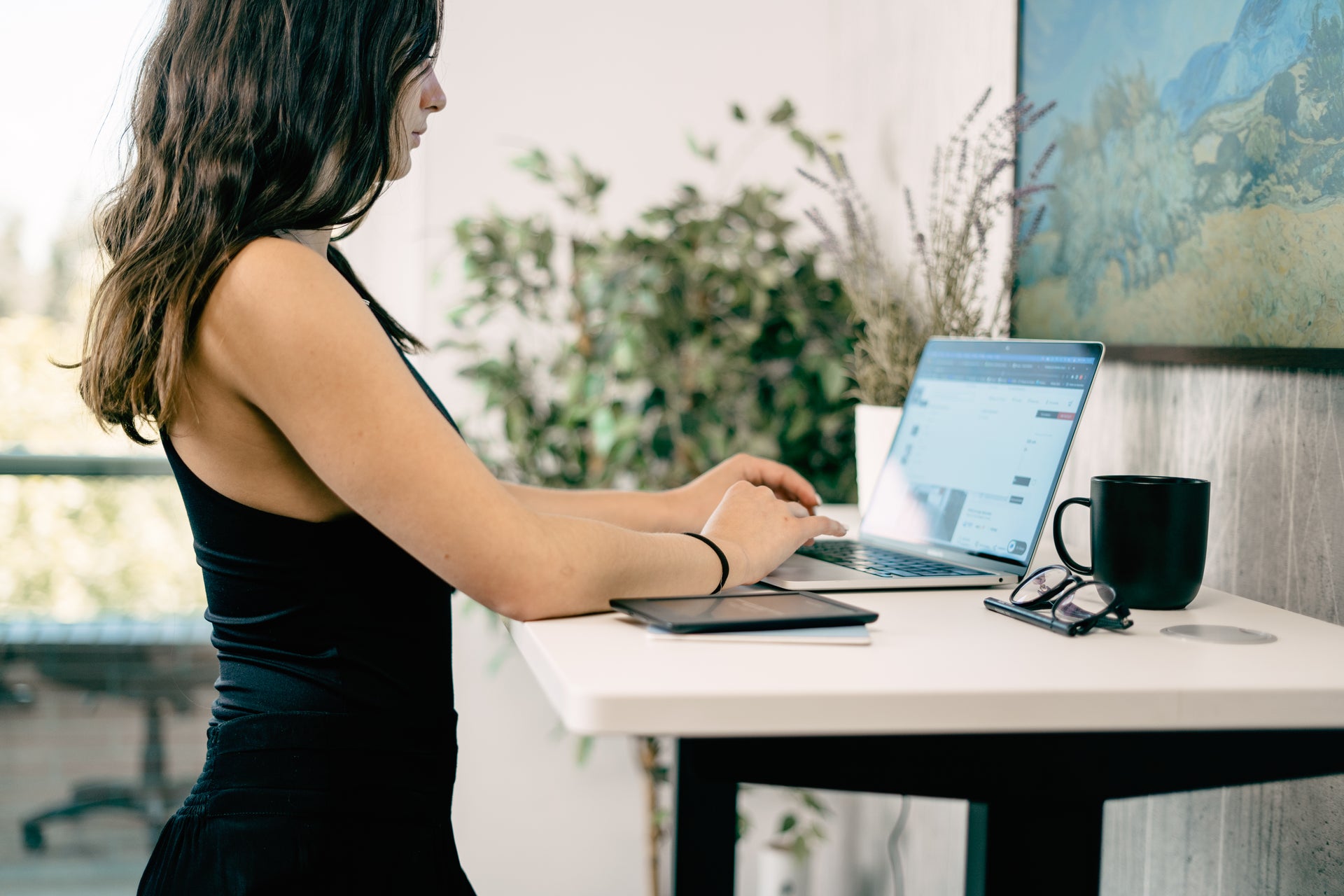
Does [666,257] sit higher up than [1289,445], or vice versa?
[666,257]

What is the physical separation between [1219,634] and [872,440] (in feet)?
2.14

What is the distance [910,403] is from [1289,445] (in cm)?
44

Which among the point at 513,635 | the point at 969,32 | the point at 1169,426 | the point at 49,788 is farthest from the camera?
the point at 49,788

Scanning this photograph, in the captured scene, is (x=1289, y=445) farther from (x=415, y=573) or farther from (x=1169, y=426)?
(x=415, y=573)

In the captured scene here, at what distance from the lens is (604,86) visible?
2516 mm

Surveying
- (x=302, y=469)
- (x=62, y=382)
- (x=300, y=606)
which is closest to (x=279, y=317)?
(x=302, y=469)

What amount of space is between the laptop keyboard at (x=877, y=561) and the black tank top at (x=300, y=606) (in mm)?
457

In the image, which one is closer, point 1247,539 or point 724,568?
point 724,568

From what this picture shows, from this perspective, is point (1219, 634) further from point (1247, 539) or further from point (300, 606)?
point (300, 606)

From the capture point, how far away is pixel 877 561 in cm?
120

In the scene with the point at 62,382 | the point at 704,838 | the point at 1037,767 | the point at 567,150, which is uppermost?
the point at 567,150

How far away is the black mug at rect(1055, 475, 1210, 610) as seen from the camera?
0.97 m

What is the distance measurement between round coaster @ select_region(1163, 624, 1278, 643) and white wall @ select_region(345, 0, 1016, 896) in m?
1.61

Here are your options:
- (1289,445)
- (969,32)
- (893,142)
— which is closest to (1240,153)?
(1289,445)
